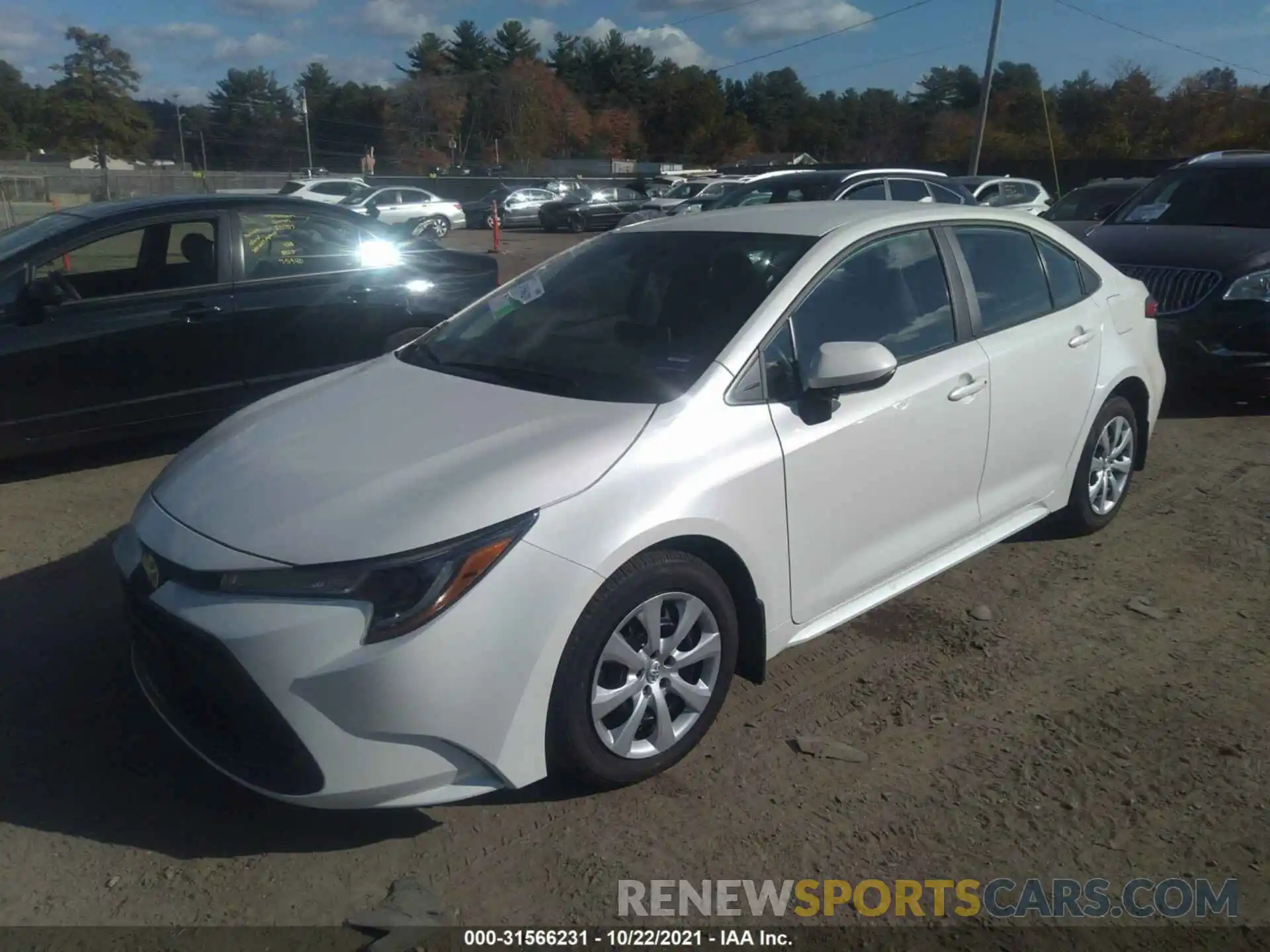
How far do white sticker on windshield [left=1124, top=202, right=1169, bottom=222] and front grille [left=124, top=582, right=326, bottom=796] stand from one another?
27.5ft

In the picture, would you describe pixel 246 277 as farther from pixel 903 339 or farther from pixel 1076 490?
pixel 1076 490

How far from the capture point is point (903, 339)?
3.88 metres

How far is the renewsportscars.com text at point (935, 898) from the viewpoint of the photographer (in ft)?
8.88

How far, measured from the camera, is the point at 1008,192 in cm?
1828

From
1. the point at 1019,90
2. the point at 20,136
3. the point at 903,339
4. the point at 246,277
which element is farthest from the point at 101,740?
the point at 20,136

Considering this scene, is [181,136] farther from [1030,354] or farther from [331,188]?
[1030,354]

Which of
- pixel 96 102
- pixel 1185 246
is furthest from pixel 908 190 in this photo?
pixel 96 102

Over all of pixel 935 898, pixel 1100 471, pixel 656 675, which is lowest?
pixel 935 898

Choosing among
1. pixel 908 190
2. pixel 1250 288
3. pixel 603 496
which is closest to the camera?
pixel 603 496

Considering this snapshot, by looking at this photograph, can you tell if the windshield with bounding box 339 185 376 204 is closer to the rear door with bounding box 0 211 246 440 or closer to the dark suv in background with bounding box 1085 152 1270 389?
the rear door with bounding box 0 211 246 440

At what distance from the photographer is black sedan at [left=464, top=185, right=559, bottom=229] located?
34719 mm

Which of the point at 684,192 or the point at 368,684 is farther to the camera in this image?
the point at 684,192

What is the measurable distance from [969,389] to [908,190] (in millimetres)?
9727

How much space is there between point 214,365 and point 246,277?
0.61m
